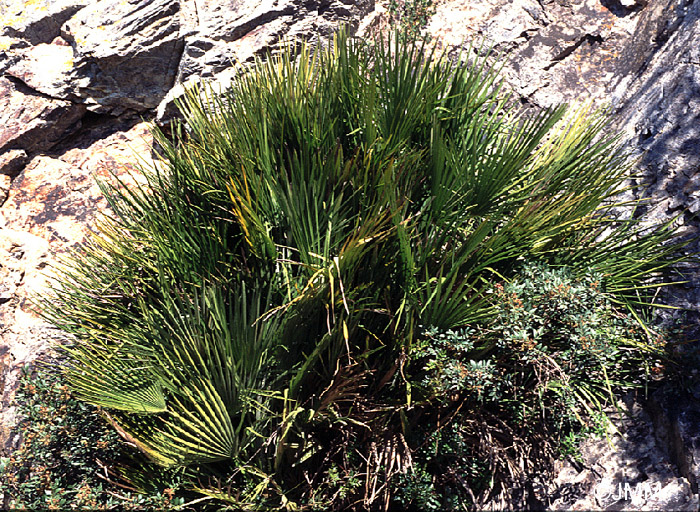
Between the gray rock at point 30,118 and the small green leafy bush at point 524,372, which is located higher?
the gray rock at point 30,118

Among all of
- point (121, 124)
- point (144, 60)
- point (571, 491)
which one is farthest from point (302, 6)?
point (571, 491)

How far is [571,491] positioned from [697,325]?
3.89ft

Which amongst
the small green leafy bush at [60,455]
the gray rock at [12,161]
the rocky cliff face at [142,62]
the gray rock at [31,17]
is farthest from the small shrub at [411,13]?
the small green leafy bush at [60,455]

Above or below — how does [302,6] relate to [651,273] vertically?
above

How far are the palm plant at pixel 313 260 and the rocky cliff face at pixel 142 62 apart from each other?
4.86 feet

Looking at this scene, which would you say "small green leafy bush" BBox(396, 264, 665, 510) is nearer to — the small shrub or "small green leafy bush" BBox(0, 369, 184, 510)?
"small green leafy bush" BBox(0, 369, 184, 510)

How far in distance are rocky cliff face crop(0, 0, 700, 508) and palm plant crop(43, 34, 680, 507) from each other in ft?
4.86

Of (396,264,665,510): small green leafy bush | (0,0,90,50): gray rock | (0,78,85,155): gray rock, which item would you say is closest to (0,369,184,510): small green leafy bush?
(396,264,665,510): small green leafy bush

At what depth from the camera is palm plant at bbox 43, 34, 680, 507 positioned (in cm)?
280

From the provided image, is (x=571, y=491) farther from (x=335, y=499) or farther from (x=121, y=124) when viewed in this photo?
(x=121, y=124)

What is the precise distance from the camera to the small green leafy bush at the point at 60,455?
3160 mm

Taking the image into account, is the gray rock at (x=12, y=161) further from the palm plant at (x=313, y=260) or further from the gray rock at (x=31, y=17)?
the palm plant at (x=313, y=260)

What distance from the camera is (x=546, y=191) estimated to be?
3.24 meters

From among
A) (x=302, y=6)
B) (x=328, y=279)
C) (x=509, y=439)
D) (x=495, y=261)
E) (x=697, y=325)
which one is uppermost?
(x=302, y=6)
